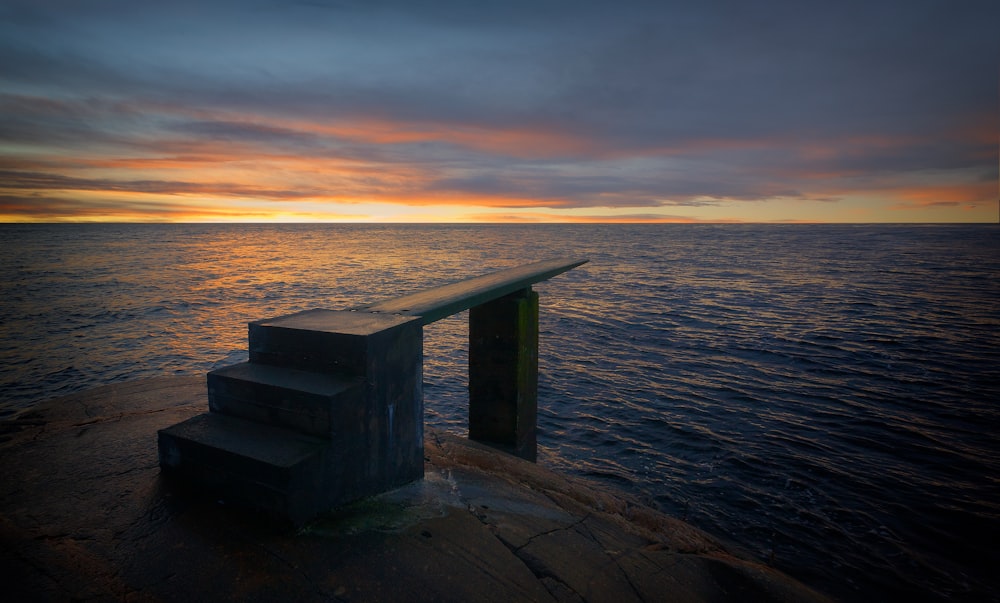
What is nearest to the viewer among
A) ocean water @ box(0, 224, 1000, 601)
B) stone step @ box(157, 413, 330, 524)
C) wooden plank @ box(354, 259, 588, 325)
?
stone step @ box(157, 413, 330, 524)

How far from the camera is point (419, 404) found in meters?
4.25

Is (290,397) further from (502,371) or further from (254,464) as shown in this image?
(502,371)

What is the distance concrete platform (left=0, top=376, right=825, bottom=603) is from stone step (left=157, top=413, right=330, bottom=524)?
0.44 feet

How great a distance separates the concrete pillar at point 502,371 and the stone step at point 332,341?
11.1ft

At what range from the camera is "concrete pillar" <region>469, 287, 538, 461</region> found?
757cm

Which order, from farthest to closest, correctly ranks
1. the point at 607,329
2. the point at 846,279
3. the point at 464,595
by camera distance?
the point at 846,279
the point at 607,329
the point at 464,595

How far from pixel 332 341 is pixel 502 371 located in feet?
14.1

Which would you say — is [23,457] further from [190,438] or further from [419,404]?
[419,404]

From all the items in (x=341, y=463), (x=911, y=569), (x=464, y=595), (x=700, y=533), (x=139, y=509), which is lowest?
(x=911, y=569)

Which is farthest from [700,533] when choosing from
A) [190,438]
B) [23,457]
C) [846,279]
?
[846,279]

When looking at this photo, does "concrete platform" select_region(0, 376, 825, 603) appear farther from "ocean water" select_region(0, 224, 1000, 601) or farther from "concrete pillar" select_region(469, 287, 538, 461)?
"ocean water" select_region(0, 224, 1000, 601)

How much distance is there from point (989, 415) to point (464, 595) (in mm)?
13234

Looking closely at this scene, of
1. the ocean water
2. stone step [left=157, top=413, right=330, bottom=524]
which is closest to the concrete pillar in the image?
the ocean water

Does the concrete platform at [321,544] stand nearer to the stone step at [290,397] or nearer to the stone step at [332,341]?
the stone step at [290,397]
